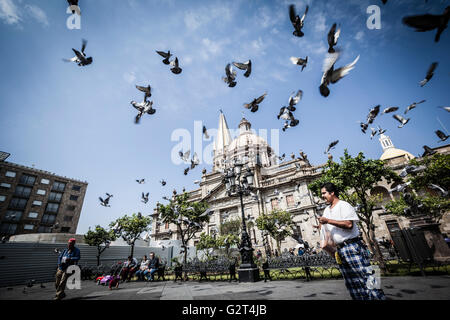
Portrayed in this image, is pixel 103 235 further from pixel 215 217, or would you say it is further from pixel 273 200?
pixel 273 200

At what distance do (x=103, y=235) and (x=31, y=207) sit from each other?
33.4 metres

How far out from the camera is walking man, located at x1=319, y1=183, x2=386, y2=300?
228cm

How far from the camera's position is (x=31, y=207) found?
39531 mm

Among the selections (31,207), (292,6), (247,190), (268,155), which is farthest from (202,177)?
(31,207)

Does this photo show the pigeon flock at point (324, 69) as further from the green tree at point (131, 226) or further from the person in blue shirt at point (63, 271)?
the green tree at point (131, 226)

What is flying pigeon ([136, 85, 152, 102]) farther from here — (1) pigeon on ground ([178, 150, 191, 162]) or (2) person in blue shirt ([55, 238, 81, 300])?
(2) person in blue shirt ([55, 238, 81, 300])

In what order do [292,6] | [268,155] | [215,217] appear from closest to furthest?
[292,6] < [215,217] < [268,155]

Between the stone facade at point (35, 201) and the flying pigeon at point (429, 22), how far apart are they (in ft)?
171

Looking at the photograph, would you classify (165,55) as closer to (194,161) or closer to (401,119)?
(194,161)

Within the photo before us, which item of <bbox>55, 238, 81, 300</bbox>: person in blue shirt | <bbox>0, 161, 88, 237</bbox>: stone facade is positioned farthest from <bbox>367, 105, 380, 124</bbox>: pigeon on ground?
Result: <bbox>0, 161, 88, 237</bbox>: stone facade

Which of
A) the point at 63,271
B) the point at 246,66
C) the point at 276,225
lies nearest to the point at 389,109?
the point at 246,66

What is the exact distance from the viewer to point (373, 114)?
24.2 ft
